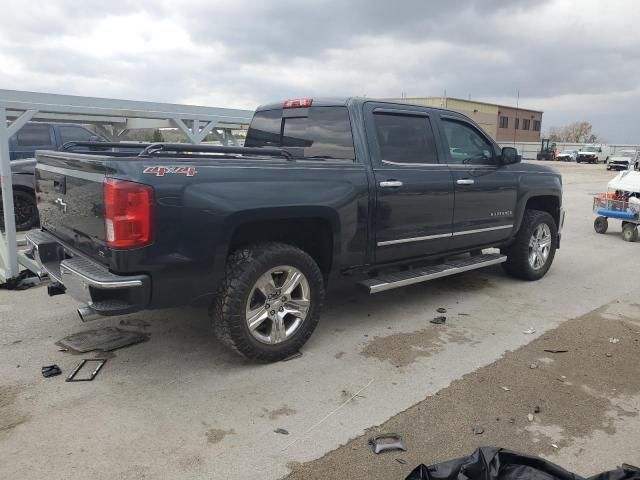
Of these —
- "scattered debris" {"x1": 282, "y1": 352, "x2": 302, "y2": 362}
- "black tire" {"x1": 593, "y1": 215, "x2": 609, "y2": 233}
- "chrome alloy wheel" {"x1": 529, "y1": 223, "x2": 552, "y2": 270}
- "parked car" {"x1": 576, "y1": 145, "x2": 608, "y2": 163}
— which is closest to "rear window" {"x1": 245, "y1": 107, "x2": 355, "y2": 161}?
"scattered debris" {"x1": 282, "y1": 352, "x2": 302, "y2": 362}

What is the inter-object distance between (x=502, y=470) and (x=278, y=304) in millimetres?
1987

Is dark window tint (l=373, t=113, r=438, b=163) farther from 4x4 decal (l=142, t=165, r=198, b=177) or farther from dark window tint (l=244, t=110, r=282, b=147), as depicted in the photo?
4x4 decal (l=142, t=165, r=198, b=177)

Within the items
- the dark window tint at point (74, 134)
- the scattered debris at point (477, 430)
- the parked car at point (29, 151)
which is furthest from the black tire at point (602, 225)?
the dark window tint at point (74, 134)

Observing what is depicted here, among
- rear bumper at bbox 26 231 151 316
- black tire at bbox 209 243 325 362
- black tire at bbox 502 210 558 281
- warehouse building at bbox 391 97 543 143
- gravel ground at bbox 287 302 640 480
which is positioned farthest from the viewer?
warehouse building at bbox 391 97 543 143

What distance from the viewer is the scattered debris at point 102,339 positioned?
13.8ft

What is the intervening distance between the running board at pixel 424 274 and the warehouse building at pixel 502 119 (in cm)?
4629

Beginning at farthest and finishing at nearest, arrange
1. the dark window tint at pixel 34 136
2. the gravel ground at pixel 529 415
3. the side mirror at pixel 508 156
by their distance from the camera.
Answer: the dark window tint at pixel 34 136, the side mirror at pixel 508 156, the gravel ground at pixel 529 415

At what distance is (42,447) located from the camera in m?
2.88

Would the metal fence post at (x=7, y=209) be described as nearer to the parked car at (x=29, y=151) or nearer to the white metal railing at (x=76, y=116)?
the white metal railing at (x=76, y=116)

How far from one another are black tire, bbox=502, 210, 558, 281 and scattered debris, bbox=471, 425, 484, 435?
358 cm

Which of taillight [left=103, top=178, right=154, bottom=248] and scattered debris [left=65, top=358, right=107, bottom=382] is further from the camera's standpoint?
scattered debris [left=65, top=358, right=107, bottom=382]

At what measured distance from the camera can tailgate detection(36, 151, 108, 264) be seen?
3338 mm

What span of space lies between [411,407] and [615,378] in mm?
1652

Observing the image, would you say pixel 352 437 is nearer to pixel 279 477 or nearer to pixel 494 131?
pixel 279 477
